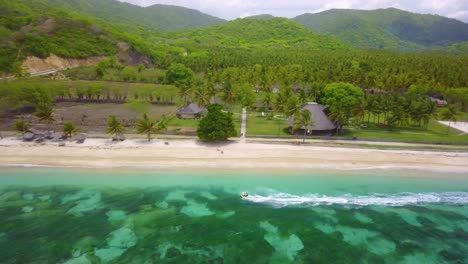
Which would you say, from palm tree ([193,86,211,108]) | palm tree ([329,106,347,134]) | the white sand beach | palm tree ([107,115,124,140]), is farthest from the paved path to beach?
palm tree ([107,115,124,140])

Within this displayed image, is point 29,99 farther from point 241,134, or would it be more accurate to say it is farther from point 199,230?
point 199,230

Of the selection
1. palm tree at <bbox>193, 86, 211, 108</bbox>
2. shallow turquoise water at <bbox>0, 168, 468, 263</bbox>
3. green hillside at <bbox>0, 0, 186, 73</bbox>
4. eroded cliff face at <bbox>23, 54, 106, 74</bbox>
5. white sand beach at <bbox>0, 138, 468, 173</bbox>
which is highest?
green hillside at <bbox>0, 0, 186, 73</bbox>

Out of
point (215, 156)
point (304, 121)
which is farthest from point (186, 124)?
point (304, 121)

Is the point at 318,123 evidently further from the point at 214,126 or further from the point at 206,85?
the point at 206,85

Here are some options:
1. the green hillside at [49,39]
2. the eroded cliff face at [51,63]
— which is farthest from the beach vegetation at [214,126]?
the eroded cliff face at [51,63]

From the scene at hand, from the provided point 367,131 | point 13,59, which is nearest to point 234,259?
point 367,131

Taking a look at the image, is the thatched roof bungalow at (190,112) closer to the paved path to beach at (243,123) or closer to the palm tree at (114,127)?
the paved path to beach at (243,123)

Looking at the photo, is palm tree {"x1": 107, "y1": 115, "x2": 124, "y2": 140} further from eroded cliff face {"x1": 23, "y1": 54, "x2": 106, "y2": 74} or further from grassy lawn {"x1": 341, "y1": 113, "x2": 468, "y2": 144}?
eroded cliff face {"x1": 23, "y1": 54, "x2": 106, "y2": 74}
